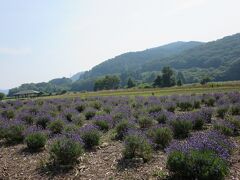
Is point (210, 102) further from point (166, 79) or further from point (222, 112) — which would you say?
point (166, 79)

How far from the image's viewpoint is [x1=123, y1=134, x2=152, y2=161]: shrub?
8609 mm

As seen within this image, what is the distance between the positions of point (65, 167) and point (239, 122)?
6.42 m

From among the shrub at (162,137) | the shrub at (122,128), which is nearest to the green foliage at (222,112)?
the shrub at (122,128)

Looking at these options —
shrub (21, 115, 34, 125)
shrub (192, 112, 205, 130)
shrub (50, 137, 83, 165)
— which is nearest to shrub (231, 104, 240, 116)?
shrub (192, 112, 205, 130)

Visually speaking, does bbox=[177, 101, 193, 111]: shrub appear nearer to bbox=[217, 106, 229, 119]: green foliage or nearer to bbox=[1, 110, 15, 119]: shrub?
bbox=[217, 106, 229, 119]: green foliage

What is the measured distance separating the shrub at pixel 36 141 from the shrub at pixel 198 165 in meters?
5.11

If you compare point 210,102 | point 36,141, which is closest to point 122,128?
point 36,141

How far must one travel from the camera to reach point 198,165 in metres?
6.48

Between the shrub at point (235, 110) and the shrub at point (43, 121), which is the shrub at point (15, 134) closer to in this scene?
the shrub at point (43, 121)

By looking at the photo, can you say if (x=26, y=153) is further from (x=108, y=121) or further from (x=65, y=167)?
(x=108, y=121)

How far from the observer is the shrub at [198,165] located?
249 inches

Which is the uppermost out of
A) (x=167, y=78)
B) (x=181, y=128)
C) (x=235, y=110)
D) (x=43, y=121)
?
(x=167, y=78)

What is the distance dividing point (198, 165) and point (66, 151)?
11.9 feet

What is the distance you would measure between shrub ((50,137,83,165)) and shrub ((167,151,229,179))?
2.70 m
